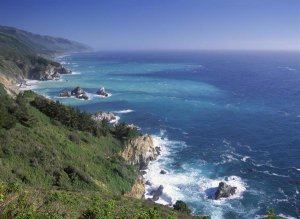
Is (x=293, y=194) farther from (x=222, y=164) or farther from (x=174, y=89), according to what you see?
(x=174, y=89)

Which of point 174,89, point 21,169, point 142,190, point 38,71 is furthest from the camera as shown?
point 38,71

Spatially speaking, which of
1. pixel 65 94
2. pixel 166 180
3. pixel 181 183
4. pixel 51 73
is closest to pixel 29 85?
pixel 65 94

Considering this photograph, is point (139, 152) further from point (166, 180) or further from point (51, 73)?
point (51, 73)

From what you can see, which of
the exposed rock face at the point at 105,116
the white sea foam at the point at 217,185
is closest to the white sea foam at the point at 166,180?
the white sea foam at the point at 217,185

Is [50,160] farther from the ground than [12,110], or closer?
closer

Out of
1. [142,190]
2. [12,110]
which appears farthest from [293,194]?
[12,110]

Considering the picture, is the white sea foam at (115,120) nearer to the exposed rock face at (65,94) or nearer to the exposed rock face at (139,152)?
the exposed rock face at (139,152)

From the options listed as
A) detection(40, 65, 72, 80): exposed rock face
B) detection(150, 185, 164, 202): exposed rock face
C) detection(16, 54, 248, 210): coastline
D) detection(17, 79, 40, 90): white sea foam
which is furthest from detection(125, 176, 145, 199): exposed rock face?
detection(40, 65, 72, 80): exposed rock face
